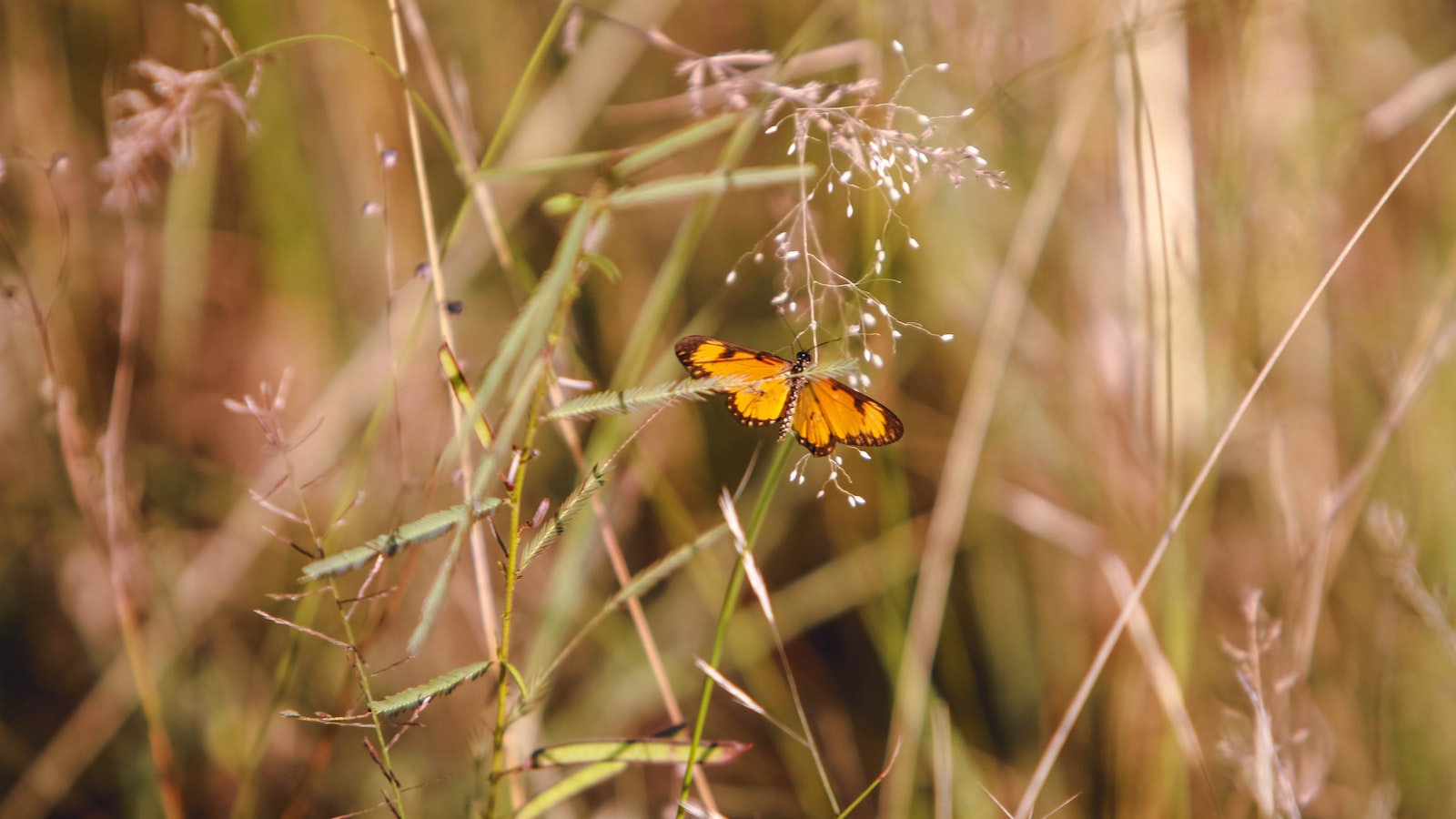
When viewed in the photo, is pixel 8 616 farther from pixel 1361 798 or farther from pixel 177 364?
pixel 1361 798

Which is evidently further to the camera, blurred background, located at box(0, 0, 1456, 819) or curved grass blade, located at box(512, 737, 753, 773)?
blurred background, located at box(0, 0, 1456, 819)

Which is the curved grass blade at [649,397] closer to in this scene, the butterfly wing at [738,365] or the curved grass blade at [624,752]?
the butterfly wing at [738,365]

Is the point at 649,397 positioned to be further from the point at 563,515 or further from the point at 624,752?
the point at 624,752

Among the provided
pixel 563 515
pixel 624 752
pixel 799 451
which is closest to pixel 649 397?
pixel 563 515

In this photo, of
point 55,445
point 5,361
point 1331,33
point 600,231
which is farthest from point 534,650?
point 1331,33

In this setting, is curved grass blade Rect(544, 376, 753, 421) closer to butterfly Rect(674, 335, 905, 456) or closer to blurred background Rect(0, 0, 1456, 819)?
butterfly Rect(674, 335, 905, 456)

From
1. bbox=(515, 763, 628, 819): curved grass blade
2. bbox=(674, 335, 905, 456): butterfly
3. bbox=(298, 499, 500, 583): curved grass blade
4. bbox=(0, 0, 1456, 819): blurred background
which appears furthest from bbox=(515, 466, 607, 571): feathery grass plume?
bbox=(0, 0, 1456, 819): blurred background

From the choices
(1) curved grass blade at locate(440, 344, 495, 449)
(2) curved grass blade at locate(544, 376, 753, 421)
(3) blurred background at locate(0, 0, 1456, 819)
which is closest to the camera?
(2) curved grass blade at locate(544, 376, 753, 421)

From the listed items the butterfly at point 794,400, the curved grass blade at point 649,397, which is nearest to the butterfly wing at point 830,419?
the butterfly at point 794,400
